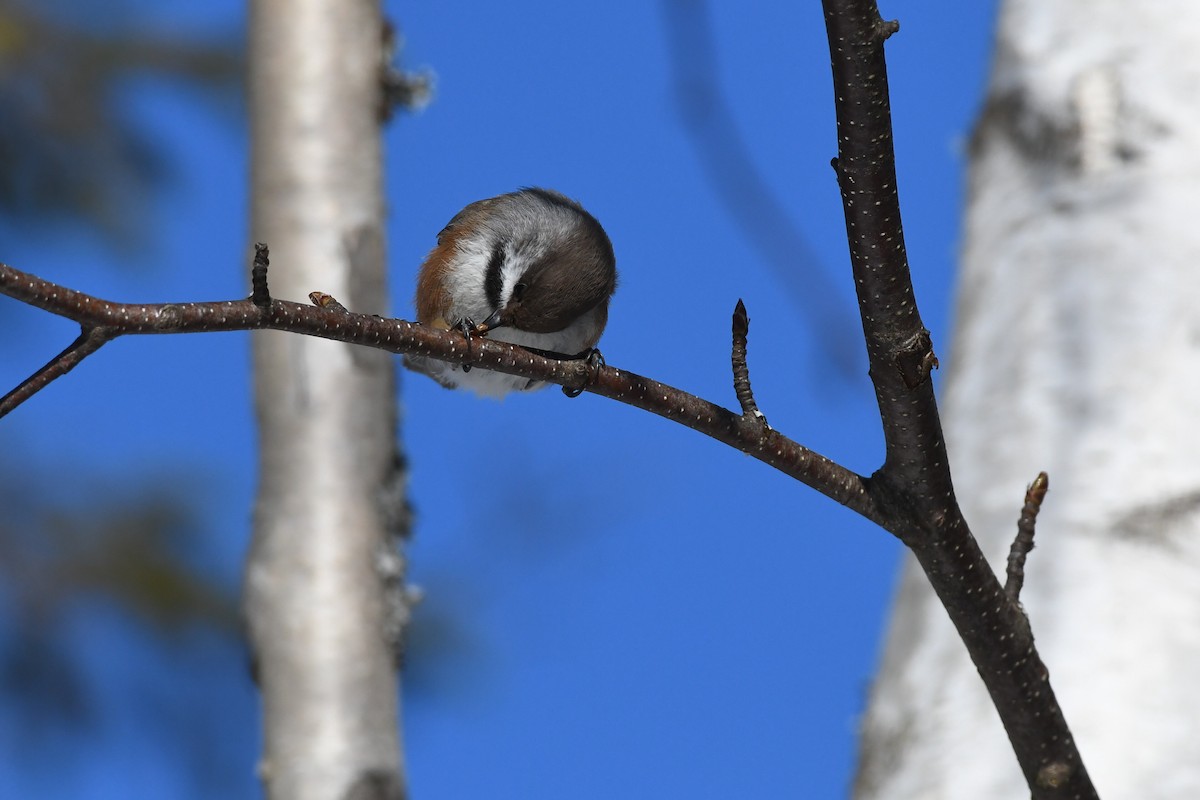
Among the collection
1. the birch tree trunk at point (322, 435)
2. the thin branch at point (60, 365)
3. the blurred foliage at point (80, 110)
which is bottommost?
the thin branch at point (60, 365)

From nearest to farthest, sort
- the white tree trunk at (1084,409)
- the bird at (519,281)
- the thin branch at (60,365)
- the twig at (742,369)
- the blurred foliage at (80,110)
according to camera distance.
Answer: the thin branch at (60,365), the twig at (742,369), the white tree trunk at (1084,409), the bird at (519,281), the blurred foliage at (80,110)

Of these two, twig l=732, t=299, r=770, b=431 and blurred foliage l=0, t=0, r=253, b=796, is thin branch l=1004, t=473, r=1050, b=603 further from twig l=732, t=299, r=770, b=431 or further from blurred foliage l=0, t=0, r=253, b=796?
blurred foliage l=0, t=0, r=253, b=796

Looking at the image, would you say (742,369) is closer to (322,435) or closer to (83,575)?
(322,435)

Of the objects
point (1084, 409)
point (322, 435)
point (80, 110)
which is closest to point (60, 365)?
point (322, 435)

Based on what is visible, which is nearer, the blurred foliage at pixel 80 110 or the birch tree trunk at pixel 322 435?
the birch tree trunk at pixel 322 435

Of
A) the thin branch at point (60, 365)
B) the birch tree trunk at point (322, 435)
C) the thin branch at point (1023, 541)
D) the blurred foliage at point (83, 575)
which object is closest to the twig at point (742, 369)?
the thin branch at point (1023, 541)

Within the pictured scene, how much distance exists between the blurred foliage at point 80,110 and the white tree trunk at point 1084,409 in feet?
8.98

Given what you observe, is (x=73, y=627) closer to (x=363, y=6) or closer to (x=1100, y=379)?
(x=363, y=6)

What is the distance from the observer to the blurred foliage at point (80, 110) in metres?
3.74

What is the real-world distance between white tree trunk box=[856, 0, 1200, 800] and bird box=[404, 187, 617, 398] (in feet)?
1.97

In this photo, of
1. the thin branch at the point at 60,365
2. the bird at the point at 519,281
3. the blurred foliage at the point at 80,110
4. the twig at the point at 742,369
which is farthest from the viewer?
the blurred foliage at the point at 80,110

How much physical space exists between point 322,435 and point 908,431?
1.07 meters

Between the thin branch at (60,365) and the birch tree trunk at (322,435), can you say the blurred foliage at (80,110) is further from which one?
the thin branch at (60,365)

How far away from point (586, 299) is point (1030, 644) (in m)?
0.83
